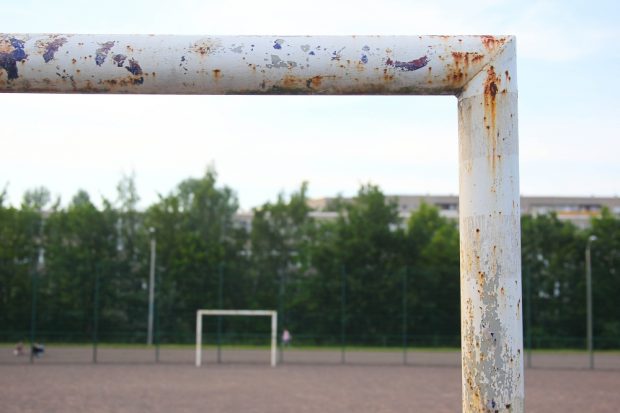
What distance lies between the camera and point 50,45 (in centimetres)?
254

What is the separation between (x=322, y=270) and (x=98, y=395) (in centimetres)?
2468

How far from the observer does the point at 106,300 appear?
91.9 feet

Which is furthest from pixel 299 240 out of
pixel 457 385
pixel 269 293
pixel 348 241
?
pixel 457 385

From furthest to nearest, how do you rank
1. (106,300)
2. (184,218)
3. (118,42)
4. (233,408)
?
(184,218)
(106,300)
(233,408)
(118,42)

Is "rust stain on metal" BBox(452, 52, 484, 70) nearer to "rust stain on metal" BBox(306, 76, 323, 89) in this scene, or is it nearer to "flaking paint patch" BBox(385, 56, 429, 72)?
"flaking paint patch" BBox(385, 56, 429, 72)

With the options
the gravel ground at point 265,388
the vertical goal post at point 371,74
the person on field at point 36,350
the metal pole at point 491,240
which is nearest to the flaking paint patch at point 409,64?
the vertical goal post at point 371,74

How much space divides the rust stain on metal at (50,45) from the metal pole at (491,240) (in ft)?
4.45

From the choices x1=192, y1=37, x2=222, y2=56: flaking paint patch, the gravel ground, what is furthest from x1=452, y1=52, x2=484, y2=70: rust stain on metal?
the gravel ground

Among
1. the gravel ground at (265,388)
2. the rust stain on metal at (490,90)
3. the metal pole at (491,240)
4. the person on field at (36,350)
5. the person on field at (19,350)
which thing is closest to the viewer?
the metal pole at (491,240)

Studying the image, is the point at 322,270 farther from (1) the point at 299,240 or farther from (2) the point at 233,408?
(2) the point at 233,408

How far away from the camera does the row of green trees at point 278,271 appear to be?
94.2ft

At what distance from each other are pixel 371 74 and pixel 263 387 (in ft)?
48.1

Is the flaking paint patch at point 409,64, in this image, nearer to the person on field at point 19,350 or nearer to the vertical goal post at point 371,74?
the vertical goal post at point 371,74

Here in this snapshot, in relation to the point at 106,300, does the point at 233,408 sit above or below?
below
